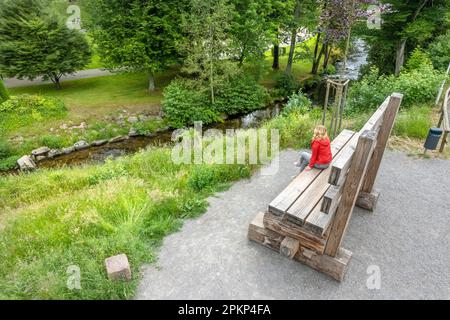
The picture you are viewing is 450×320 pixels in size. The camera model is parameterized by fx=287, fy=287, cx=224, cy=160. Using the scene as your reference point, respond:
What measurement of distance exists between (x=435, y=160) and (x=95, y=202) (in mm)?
7364

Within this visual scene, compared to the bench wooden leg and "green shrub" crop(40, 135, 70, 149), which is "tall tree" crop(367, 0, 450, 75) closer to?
the bench wooden leg

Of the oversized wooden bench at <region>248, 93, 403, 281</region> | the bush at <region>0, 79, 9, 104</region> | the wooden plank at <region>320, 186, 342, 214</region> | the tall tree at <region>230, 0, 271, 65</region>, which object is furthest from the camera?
the tall tree at <region>230, 0, 271, 65</region>

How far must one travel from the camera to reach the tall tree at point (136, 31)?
1566cm

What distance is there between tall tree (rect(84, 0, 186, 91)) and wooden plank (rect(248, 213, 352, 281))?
551 inches

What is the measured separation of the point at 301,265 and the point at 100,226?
3.19 metres

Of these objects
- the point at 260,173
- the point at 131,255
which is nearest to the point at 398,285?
the point at 260,173

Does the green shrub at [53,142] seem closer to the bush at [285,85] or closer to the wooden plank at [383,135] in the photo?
the wooden plank at [383,135]

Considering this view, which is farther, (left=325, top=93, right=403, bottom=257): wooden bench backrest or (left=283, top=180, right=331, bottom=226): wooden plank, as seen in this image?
(left=283, top=180, right=331, bottom=226): wooden plank

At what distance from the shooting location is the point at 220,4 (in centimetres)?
1408

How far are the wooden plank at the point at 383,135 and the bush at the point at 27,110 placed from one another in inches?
581

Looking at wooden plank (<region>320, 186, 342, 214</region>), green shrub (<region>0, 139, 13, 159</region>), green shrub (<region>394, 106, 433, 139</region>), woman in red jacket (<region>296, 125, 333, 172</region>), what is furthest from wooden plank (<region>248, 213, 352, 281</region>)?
green shrub (<region>0, 139, 13, 159</region>)

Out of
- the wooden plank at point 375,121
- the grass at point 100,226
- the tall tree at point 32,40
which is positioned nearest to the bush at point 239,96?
the tall tree at point 32,40

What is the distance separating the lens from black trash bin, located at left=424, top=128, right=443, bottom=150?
6372 millimetres
